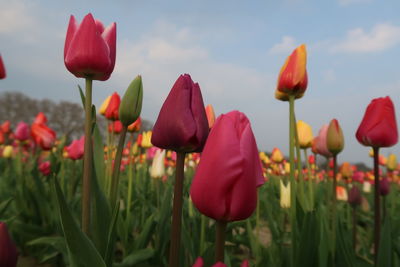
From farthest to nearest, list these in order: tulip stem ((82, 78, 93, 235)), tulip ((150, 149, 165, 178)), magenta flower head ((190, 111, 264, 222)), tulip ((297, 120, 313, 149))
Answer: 1. tulip ((150, 149, 165, 178))
2. tulip ((297, 120, 313, 149))
3. tulip stem ((82, 78, 93, 235))
4. magenta flower head ((190, 111, 264, 222))

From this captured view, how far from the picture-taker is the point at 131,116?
39.3 inches

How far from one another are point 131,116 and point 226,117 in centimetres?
52

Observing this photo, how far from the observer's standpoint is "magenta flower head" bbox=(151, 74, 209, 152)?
2.24ft

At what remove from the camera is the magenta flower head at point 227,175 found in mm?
526

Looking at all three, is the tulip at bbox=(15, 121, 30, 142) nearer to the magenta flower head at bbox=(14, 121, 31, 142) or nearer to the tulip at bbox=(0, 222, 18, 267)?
the magenta flower head at bbox=(14, 121, 31, 142)

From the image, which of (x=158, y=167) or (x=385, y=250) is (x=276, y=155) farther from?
(x=385, y=250)

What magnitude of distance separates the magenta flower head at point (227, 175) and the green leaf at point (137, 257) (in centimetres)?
104

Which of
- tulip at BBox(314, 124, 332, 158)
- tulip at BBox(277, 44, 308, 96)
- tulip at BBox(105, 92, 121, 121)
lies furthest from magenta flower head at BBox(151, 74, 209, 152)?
tulip at BBox(314, 124, 332, 158)

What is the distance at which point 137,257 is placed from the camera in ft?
4.84

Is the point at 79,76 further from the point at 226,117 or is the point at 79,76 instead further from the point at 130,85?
the point at 226,117

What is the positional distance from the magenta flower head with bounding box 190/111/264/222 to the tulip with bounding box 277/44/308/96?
2.88 feet

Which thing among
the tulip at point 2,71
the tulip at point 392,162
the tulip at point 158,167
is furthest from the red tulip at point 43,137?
the tulip at point 392,162

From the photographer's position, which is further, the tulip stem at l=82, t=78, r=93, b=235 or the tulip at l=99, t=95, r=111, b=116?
the tulip at l=99, t=95, r=111, b=116

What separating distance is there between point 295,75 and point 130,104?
69cm
